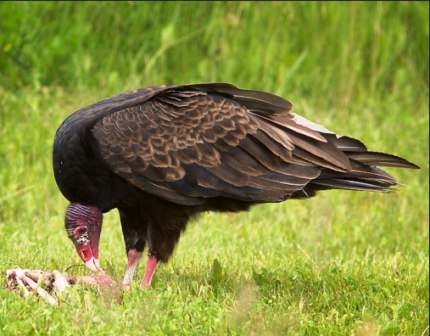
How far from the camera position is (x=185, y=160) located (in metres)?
4.92

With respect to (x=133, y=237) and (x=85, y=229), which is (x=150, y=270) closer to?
(x=133, y=237)

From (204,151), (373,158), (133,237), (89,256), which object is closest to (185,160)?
(204,151)

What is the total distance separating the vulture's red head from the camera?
16.3 ft

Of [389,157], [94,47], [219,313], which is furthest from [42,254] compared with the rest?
[94,47]

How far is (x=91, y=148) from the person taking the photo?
484cm

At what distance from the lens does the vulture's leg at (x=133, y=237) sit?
202 inches

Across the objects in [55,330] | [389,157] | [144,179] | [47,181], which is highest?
[389,157]

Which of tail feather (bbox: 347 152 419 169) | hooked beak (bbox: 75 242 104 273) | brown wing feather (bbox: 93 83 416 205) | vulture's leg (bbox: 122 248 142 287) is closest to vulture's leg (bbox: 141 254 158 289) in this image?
vulture's leg (bbox: 122 248 142 287)

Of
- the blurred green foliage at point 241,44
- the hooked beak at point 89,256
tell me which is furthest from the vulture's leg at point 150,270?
the blurred green foliage at point 241,44

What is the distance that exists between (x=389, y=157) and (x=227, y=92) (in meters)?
0.85

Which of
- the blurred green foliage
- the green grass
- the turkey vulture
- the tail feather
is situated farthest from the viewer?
the blurred green foliage

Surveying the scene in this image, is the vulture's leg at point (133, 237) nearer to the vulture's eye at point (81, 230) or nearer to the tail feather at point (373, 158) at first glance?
the vulture's eye at point (81, 230)

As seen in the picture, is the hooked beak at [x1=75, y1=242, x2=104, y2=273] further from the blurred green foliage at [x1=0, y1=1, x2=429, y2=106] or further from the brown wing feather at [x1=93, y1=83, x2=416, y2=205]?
the blurred green foliage at [x1=0, y1=1, x2=429, y2=106]

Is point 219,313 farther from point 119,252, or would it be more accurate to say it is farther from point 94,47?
point 94,47
